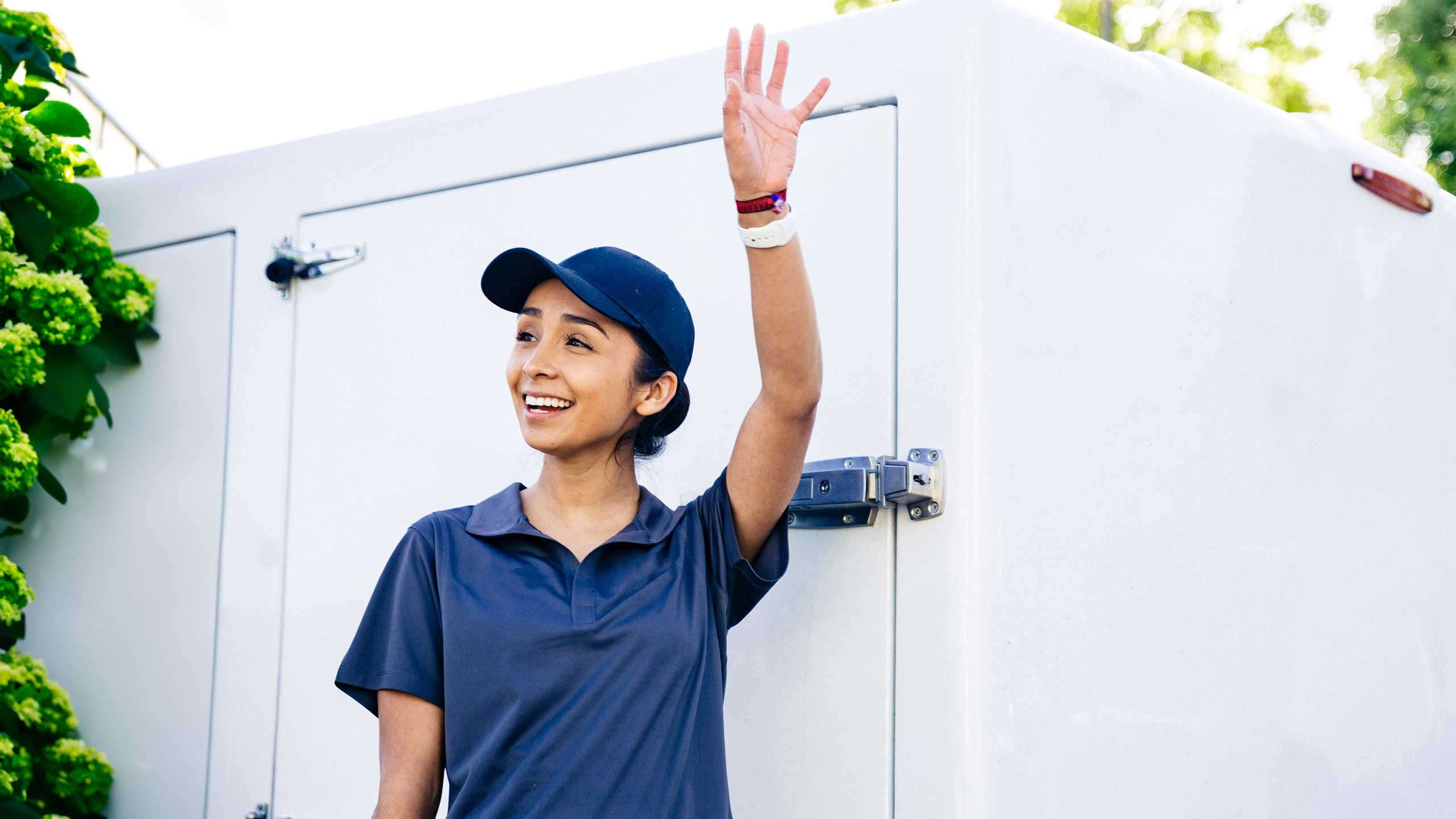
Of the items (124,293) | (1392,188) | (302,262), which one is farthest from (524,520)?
(1392,188)

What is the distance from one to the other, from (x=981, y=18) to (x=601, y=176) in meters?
0.69

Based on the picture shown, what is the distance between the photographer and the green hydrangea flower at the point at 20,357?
2758 mm

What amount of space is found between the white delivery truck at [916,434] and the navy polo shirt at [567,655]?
0.22 metres

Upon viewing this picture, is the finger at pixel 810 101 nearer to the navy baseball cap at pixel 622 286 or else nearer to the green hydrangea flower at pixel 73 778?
the navy baseball cap at pixel 622 286

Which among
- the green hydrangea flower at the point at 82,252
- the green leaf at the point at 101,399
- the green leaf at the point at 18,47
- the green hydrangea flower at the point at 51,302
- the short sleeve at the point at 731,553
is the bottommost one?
the short sleeve at the point at 731,553

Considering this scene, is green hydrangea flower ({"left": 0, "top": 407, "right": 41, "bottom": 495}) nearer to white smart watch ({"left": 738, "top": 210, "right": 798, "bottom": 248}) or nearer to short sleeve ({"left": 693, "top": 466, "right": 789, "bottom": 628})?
short sleeve ({"left": 693, "top": 466, "right": 789, "bottom": 628})

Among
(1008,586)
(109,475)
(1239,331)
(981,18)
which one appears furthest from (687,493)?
(109,475)

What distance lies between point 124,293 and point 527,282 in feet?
4.37

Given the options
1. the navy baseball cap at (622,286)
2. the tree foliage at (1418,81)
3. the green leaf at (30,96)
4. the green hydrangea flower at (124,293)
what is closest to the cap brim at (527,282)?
the navy baseball cap at (622,286)

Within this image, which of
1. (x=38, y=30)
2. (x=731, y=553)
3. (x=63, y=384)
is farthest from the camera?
→ (x=38, y=30)

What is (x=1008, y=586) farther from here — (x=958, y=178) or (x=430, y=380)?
(x=430, y=380)

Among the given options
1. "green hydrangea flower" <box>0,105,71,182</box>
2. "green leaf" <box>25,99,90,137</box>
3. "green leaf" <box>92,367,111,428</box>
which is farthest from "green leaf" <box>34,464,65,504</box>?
"green leaf" <box>25,99,90,137</box>

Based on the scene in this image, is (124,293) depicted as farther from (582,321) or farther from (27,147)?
(582,321)

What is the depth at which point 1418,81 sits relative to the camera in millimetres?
10555
